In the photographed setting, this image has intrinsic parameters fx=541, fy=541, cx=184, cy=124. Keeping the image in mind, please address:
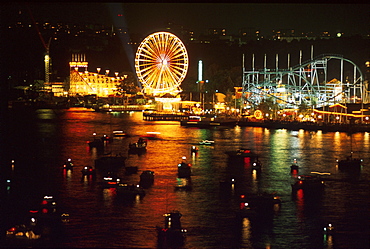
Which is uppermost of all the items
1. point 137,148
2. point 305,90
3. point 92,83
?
point 92,83

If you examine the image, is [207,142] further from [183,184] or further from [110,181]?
[110,181]

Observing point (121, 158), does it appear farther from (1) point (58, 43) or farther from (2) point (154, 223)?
(1) point (58, 43)

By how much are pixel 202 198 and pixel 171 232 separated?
1565 mm

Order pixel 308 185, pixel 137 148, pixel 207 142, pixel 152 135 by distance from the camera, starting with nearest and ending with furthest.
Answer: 1. pixel 308 185
2. pixel 137 148
3. pixel 207 142
4. pixel 152 135

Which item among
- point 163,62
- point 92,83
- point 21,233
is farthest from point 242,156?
point 92,83

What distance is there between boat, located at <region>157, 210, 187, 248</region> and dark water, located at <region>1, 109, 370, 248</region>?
0.23 feet

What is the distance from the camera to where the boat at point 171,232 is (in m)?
4.46

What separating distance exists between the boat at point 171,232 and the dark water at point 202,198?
7 cm

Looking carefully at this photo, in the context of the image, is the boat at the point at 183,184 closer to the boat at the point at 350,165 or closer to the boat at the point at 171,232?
the boat at the point at 171,232

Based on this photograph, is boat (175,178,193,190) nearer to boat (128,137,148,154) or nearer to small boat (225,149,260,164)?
small boat (225,149,260,164)

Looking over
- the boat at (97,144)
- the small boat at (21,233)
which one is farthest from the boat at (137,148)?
the small boat at (21,233)

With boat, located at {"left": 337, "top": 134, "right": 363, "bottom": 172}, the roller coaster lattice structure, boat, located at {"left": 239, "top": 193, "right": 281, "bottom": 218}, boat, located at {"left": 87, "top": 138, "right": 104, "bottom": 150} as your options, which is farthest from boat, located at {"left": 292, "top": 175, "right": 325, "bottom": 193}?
the roller coaster lattice structure

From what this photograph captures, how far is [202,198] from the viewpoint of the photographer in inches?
243

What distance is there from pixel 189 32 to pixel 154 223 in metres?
38.6
